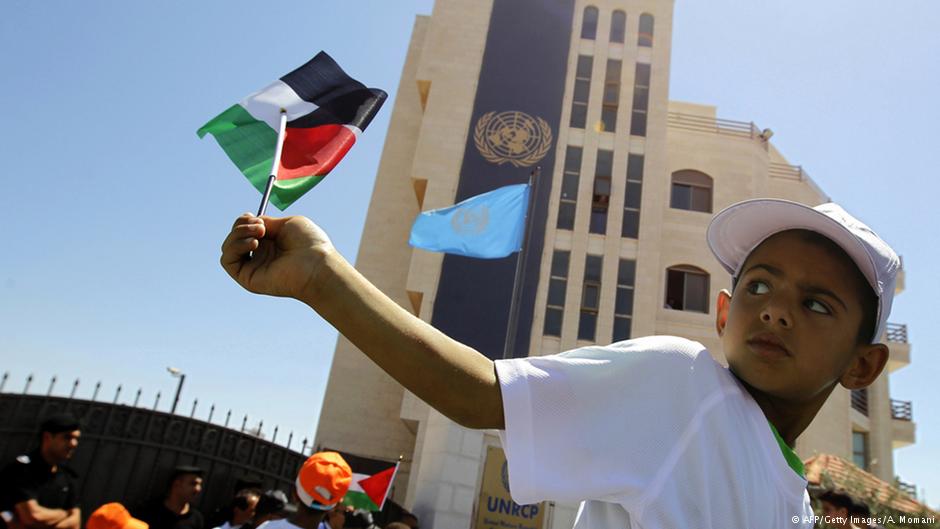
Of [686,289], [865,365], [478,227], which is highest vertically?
[686,289]

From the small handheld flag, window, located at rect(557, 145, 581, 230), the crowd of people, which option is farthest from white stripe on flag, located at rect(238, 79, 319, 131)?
window, located at rect(557, 145, 581, 230)

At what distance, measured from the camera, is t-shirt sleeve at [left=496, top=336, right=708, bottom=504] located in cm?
107

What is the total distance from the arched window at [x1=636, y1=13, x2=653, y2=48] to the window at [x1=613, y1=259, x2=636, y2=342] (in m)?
8.86

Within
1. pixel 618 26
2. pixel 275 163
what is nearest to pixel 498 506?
pixel 275 163

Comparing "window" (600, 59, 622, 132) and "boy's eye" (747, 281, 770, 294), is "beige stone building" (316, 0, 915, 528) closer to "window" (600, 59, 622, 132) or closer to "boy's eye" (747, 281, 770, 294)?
"window" (600, 59, 622, 132)

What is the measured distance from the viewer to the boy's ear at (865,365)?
1.50 meters

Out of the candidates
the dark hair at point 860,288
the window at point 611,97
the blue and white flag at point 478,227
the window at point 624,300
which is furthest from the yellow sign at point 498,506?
the dark hair at point 860,288

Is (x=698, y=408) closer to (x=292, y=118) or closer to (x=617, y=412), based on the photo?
(x=617, y=412)

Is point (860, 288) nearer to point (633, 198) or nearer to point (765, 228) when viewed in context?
point (765, 228)

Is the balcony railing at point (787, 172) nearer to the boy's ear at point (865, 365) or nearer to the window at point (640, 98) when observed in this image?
the window at point (640, 98)

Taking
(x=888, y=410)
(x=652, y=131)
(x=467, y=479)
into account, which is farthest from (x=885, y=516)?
(x=888, y=410)

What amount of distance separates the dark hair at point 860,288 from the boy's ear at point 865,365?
1.2 inches

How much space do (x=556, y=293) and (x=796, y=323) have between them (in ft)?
69.8

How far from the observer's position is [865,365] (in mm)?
1531
